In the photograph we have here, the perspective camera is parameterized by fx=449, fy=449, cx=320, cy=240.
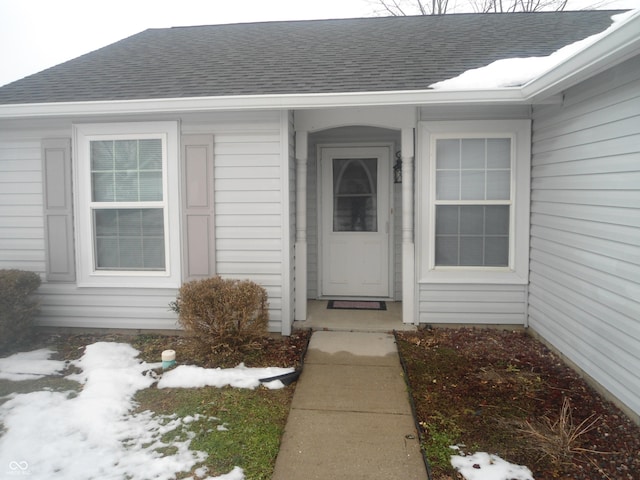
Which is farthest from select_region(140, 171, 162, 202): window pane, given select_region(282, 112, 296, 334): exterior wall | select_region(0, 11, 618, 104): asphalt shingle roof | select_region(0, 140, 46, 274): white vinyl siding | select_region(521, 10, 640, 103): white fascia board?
select_region(521, 10, 640, 103): white fascia board

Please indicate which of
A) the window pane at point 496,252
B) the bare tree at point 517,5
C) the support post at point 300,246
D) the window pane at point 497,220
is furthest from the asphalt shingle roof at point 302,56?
the bare tree at point 517,5

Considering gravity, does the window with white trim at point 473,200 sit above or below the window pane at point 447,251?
above

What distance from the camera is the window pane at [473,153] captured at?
495 centimetres

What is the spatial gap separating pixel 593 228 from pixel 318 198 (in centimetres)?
349

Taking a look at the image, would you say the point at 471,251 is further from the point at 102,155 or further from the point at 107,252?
the point at 102,155

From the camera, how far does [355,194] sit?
246 inches

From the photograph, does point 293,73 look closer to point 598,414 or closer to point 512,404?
point 512,404

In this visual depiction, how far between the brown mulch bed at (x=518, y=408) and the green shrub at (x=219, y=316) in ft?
5.12

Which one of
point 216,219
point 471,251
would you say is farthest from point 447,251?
point 216,219

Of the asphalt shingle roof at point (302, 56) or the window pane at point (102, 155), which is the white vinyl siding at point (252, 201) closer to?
the asphalt shingle roof at point (302, 56)

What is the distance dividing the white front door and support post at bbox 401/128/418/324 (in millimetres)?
1080

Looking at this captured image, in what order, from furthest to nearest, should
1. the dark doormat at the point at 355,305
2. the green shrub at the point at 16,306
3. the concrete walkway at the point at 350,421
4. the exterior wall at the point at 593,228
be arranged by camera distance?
1. the dark doormat at the point at 355,305
2. the green shrub at the point at 16,306
3. the exterior wall at the point at 593,228
4. the concrete walkway at the point at 350,421

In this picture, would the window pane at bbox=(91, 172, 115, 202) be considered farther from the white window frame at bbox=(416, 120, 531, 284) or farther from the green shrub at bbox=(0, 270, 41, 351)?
the white window frame at bbox=(416, 120, 531, 284)

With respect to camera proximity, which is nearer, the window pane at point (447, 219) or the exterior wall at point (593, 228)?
the exterior wall at point (593, 228)
